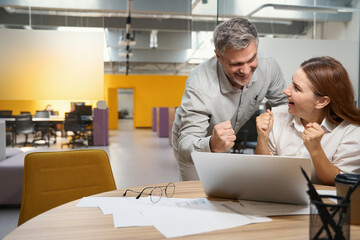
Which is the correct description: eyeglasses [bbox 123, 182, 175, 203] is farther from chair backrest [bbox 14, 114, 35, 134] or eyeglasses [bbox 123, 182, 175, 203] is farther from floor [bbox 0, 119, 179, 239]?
chair backrest [bbox 14, 114, 35, 134]

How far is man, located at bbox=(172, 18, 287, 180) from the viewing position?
1632 mm

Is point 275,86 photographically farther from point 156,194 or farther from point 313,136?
point 156,194

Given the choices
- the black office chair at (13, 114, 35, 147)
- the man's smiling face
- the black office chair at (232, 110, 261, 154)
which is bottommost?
the black office chair at (232, 110, 261, 154)

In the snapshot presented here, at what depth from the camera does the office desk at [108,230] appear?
0.90 m

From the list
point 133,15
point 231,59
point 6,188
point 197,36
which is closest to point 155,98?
point 133,15

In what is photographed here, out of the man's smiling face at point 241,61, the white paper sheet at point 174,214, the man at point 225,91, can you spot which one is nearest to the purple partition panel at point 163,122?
the man at point 225,91

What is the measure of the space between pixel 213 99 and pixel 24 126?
318 centimetres

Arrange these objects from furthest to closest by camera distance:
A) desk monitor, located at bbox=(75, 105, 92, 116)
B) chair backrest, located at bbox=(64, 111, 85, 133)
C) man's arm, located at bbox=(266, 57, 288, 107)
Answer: chair backrest, located at bbox=(64, 111, 85, 133) < desk monitor, located at bbox=(75, 105, 92, 116) < man's arm, located at bbox=(266, 57, 288, 107)

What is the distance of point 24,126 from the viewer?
428 cm

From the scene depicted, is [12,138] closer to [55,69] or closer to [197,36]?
[55,69]

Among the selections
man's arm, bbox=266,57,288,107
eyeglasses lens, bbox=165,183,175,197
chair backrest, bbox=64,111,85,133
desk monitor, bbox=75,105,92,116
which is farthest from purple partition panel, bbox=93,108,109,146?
eyeglasses lens, bbox=165,183,175,197

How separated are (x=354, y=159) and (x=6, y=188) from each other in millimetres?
3478

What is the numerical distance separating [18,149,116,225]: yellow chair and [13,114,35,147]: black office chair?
2.58 metres

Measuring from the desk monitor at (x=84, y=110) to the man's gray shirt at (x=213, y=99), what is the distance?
2.34 m
